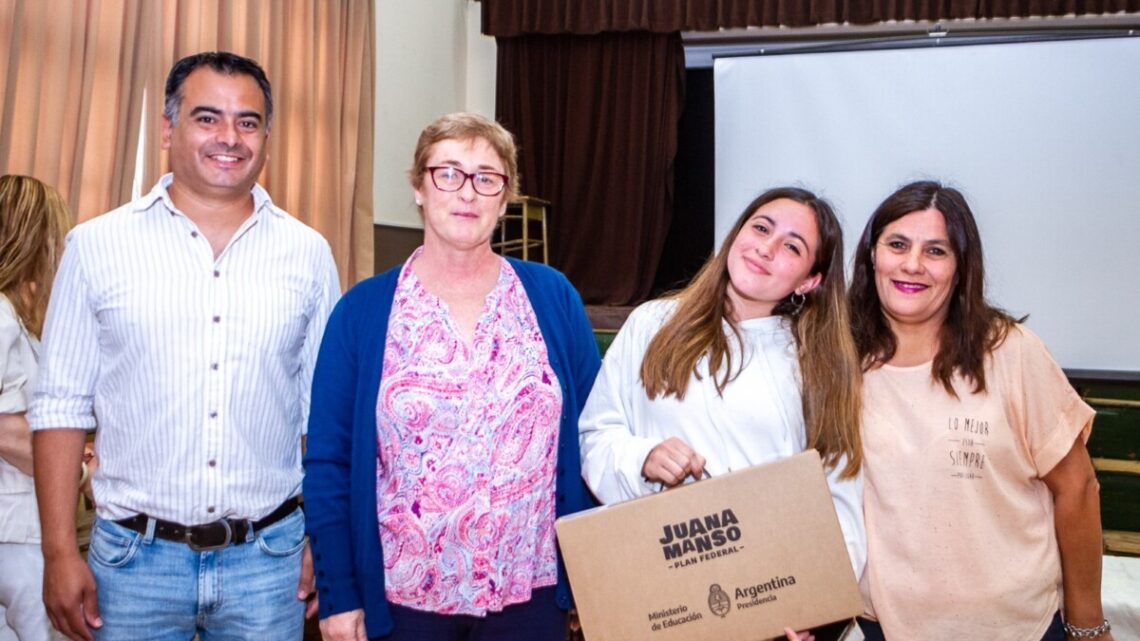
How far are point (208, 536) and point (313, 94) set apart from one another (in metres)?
3.80

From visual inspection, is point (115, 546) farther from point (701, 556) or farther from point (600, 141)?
point (600, 141)

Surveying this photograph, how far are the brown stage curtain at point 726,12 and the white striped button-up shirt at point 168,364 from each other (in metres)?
4.84

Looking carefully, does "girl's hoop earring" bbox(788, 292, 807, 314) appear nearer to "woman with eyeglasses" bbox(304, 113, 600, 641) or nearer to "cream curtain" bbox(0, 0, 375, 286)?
"woman with eyeglasses" bbox(304, 113, 600, 641)


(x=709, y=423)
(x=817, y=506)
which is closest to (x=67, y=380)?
(x=709, y=423)

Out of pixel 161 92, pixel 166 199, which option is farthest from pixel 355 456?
pixel 161 92

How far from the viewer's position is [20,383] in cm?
191

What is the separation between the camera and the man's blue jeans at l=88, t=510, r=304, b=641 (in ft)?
4.64

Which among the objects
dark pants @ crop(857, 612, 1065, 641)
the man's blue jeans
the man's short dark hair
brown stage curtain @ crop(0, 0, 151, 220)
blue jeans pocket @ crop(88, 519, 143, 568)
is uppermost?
brown stage curtain @ crop(0, 0, 151, 220)

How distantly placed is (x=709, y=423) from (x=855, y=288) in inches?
17.3

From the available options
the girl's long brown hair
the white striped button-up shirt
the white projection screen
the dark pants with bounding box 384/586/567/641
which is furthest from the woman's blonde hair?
the white projection screen

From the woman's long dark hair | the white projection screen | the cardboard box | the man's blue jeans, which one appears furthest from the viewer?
the white projection screen

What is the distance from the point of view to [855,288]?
1690 mm

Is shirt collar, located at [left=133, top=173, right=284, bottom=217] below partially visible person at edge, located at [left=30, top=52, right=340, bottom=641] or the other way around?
the other way around

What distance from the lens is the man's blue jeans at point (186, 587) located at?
141 cm
